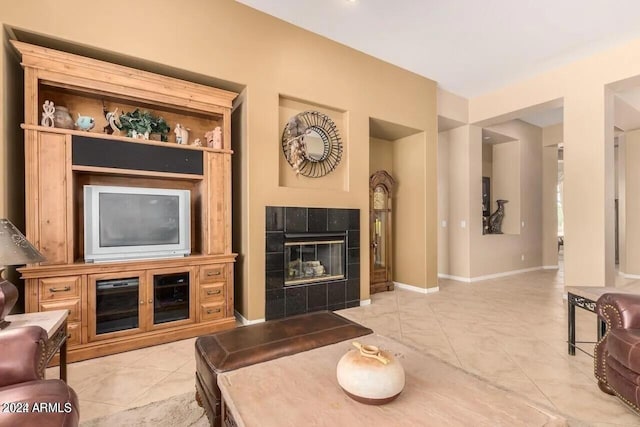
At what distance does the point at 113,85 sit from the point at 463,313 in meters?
4.31

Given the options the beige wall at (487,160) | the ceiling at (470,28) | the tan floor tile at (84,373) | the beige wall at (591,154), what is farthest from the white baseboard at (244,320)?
the beige wall at (487,160)

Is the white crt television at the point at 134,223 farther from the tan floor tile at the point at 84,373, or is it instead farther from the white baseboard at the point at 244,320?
the white baseboard at the point at 244,320

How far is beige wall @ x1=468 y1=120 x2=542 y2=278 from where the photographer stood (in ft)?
18.1

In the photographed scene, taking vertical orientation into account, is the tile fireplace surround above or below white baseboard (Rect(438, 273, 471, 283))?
above

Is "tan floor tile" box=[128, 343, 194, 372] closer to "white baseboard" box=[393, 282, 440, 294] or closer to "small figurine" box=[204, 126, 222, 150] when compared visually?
"small figurine" box=[204, 126, 222, 150]

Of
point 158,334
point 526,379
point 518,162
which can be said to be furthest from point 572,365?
point 518,162

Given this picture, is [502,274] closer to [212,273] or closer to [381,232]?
[381,232]

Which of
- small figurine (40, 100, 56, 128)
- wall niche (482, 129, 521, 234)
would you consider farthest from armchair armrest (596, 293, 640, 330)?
wall niche (482, 129, 521, 234)

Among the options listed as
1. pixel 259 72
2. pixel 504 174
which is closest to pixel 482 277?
pixel 504 174

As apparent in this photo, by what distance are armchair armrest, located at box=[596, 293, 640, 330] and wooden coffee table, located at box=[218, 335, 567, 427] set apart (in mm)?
1289

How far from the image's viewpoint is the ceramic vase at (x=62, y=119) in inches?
101

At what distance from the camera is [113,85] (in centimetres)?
264

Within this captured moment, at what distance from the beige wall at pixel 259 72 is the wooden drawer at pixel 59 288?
64cm

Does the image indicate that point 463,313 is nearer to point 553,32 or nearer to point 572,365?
point 572,365
